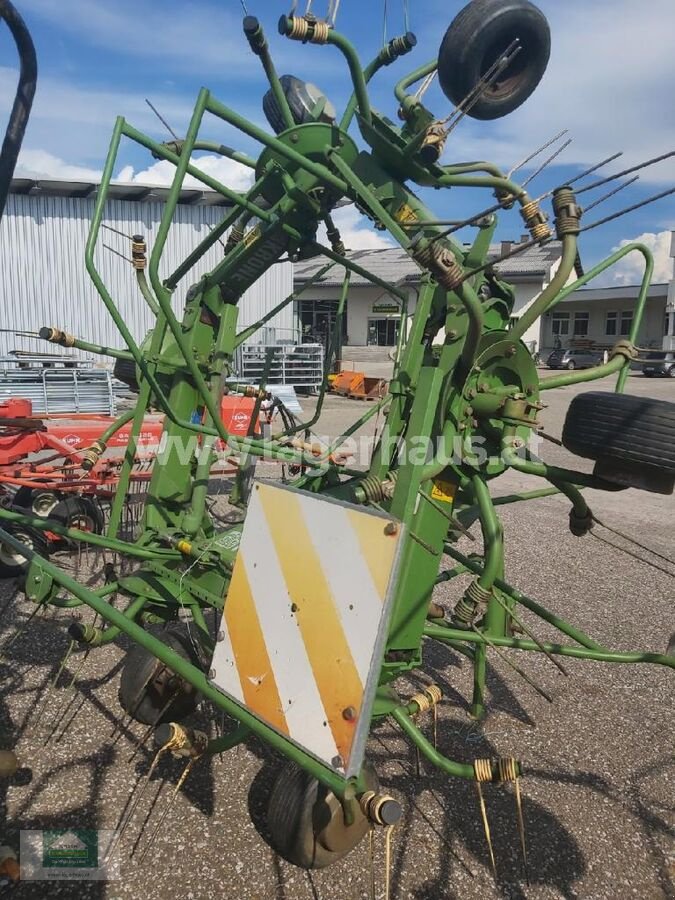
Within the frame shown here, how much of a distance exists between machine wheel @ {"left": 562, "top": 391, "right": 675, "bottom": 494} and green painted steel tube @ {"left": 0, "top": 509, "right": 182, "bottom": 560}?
6.93 ft

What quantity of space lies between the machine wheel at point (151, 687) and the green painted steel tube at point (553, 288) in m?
2.25

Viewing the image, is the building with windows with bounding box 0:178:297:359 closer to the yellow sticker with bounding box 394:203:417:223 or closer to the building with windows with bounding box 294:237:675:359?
the building with windows with bounding box 294:237:675:359

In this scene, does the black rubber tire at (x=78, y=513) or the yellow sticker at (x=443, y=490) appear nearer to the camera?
the yellow sticker at (x=443, y=490)

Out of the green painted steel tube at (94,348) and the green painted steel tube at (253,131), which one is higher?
the green painted steel tube at (253,131)

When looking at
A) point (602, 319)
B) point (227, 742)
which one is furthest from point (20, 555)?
point (602, 319)

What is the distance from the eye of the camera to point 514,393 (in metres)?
2.69

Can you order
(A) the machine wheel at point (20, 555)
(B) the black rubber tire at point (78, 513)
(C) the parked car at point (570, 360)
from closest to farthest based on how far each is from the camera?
(A) the machine wheel at point (20, 555) < (B) the black rubber tire at point (78, 513) < (C) the parked car at point (570, 360)

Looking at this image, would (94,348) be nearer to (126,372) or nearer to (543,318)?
(126,372)

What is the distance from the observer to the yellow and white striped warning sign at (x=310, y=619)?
183 cm

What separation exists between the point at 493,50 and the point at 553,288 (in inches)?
50.5

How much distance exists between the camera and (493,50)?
2834 millimetres

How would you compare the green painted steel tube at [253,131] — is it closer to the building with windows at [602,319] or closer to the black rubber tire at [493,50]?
the black rubber tire at [493,50]

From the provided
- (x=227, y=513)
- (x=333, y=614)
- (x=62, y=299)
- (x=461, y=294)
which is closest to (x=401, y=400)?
(x=461, y=294)

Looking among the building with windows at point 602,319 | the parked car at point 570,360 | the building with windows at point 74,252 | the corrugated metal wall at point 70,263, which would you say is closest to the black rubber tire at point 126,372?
the corrugated metal wall at point 70,263
